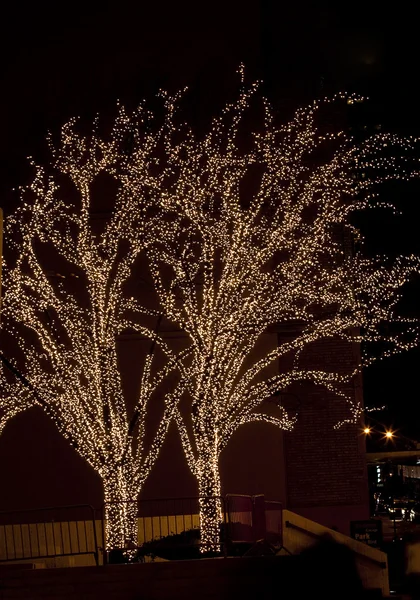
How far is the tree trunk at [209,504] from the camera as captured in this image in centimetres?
1230

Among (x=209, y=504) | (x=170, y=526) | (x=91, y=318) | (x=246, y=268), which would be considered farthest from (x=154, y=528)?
(x=246, y=268)

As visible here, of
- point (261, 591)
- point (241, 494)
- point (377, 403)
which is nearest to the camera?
point (261, 591)

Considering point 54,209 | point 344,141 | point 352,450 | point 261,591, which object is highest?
point 344,141

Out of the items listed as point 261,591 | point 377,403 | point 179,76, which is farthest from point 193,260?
point 377,403

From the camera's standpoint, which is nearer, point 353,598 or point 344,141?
point 353,598

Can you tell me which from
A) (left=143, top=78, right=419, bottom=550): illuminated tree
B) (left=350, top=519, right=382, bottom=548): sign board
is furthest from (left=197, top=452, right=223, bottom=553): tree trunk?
(left=350, top=519, right=382, bottom=548): sign board

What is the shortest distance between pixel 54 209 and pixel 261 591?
6814 millimetres

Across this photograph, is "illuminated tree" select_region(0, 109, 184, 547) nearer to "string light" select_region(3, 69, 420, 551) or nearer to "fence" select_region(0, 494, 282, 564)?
"string light" select_region(3, 69, 420, 551)

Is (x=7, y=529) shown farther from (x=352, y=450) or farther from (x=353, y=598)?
(x=353, y=598)

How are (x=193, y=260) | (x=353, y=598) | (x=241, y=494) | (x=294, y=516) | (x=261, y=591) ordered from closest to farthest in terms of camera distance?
(x=353, y=598)
(x=261, y=591)
(x=294, y=516)
(x=193, y=260)
(x=241, y=494)

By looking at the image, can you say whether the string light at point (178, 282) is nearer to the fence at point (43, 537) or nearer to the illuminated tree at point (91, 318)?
the illuminated tree at point (91, 318)

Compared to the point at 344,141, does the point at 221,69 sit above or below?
above

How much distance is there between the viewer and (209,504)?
12.4 m

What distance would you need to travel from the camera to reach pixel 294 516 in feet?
41.0
